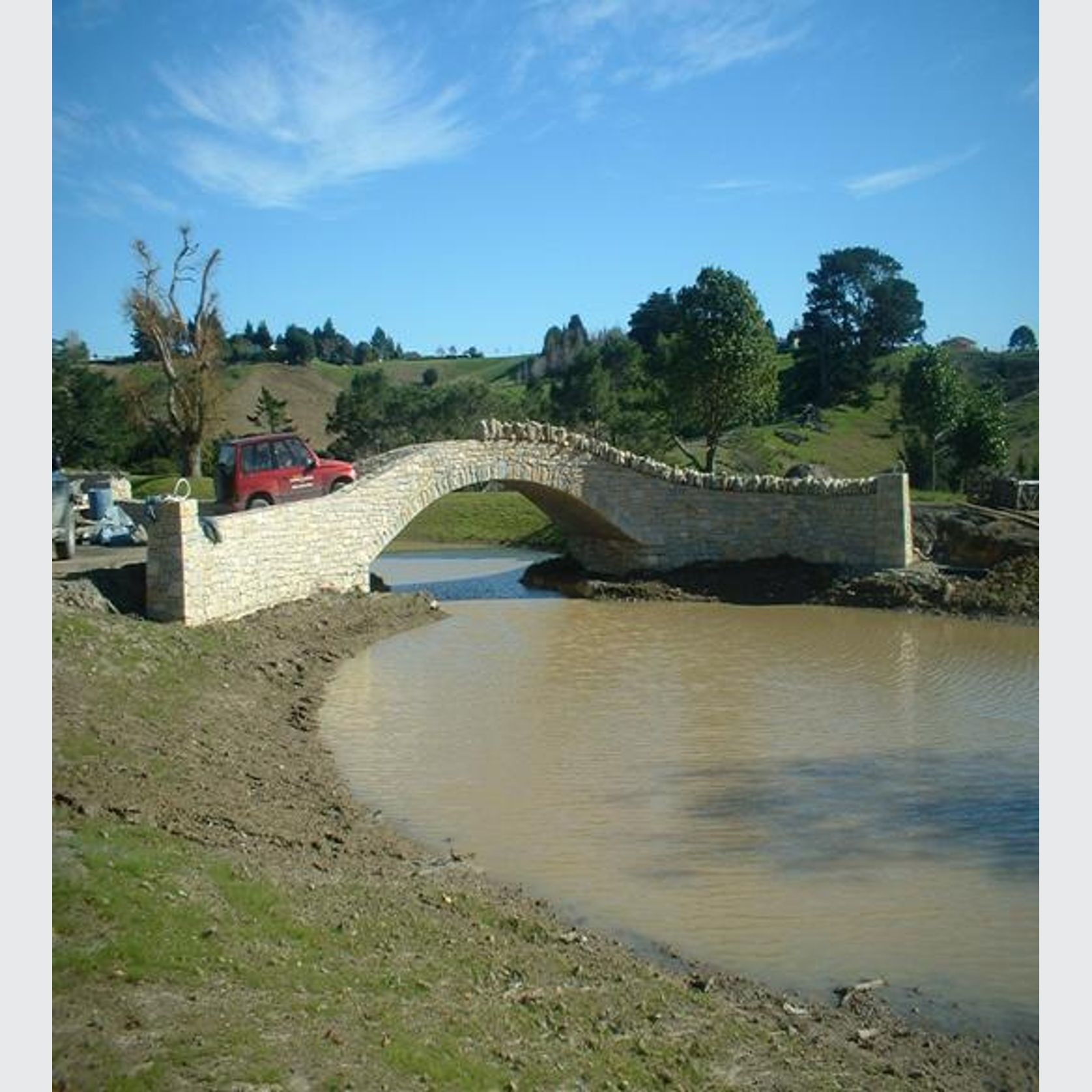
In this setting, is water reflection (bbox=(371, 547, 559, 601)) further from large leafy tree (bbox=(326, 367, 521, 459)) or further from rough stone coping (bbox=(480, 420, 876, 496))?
large leafy tree (bbox=(326, 367, 521, 459))

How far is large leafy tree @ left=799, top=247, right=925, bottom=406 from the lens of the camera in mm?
18891

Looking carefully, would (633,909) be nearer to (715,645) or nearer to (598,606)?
(715,645)

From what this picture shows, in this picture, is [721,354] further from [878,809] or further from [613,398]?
[878,809]

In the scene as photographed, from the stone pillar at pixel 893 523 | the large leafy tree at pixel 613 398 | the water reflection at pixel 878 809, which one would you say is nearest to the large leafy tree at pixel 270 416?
the large leafy tree at pixel 613 398

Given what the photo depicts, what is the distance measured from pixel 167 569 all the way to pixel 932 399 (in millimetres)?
18507

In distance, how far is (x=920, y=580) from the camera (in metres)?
22.2

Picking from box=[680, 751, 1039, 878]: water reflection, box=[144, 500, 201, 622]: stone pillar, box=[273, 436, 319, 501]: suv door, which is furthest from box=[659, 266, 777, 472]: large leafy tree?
box=[680, 751, 1039, 878]: water reflection

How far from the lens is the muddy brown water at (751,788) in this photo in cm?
719

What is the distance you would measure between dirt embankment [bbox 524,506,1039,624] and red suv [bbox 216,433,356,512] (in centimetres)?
691

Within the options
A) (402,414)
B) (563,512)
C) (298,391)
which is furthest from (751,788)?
(298,391)

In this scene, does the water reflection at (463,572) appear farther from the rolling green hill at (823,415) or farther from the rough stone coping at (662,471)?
the rolling green hill at (823,415)

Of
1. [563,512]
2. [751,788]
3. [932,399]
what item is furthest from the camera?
[932,399]

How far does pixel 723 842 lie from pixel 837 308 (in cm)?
1615

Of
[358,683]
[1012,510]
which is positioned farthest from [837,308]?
[358,683]
